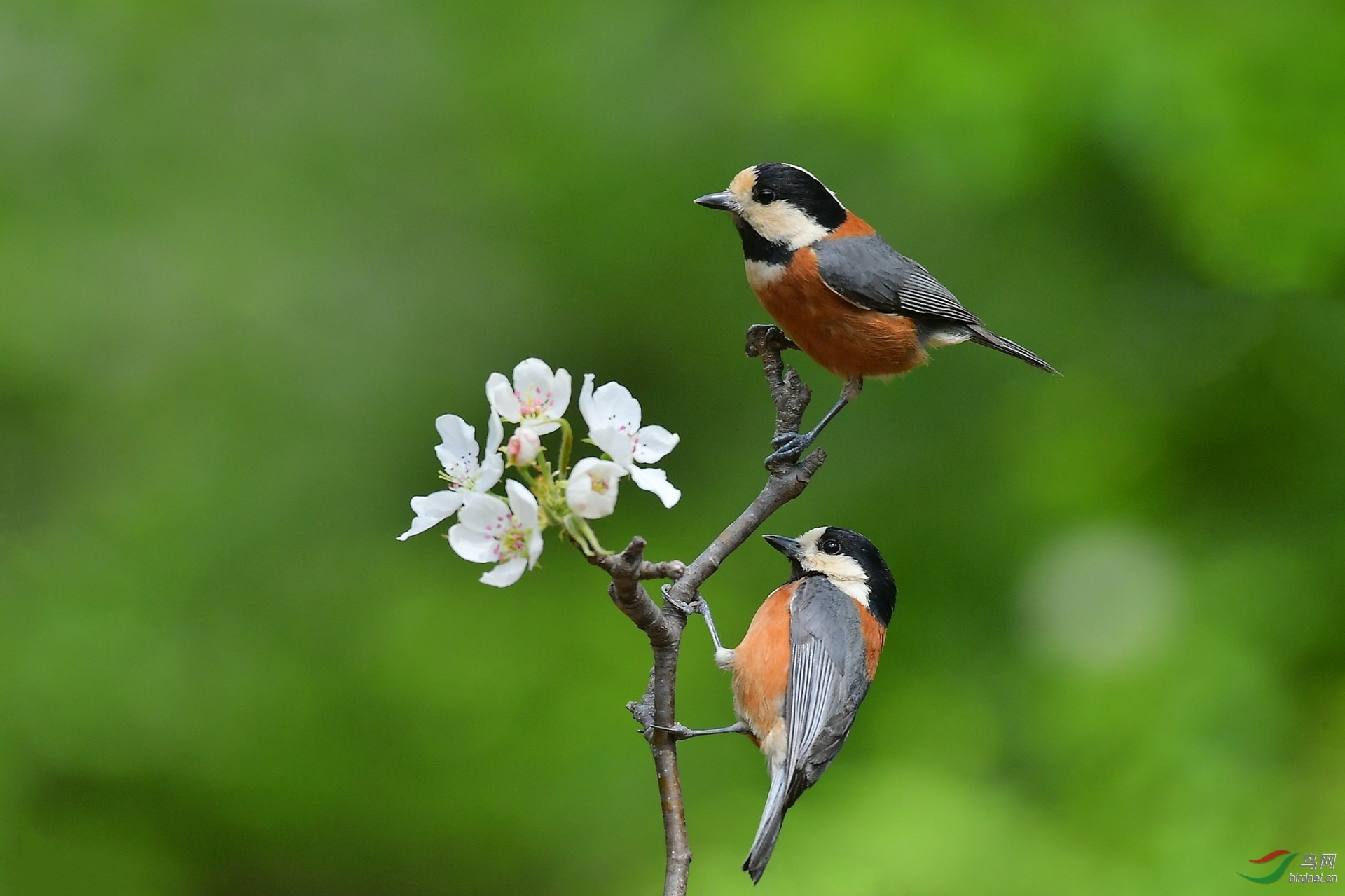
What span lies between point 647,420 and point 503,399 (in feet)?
10.5

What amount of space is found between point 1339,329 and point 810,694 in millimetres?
2406

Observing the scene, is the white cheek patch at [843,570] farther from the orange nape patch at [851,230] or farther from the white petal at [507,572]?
the white petal at [507,572]

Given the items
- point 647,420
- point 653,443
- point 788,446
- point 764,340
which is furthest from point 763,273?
point 647,420

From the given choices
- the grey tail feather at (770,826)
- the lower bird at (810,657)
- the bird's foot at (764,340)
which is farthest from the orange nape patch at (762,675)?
the bird's foot at (764,340)

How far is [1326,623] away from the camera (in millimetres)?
3666

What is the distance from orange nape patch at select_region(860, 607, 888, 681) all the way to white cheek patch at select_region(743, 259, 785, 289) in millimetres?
797

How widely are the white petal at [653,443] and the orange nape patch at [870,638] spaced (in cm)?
120

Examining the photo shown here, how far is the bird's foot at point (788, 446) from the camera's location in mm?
1820

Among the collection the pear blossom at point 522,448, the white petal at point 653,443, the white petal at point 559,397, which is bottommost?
the white petal at point 653,443

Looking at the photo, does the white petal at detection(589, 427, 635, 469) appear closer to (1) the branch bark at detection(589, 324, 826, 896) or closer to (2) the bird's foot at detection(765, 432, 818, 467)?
(1) the branch bark at detection(589, 324, 826, 896)

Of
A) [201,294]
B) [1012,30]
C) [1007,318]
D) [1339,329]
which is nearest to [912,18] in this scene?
[1012,30]

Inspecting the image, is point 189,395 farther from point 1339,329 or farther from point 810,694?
point 1339,329

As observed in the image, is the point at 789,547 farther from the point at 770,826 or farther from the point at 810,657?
the point at 770,826

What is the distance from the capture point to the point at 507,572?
4.65ft
